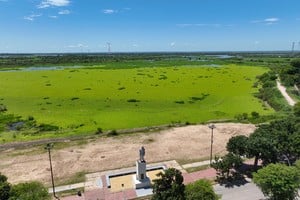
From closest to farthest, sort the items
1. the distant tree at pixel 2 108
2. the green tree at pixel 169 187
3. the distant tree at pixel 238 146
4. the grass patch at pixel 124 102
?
1. the green tree at pixel 169 187
2. the distant tree at pixel 238 146
3. the grass patch at pixel 124 102
4. the distant tree at pixel 2 108

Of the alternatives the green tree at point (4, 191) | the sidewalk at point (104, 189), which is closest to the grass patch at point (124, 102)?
the sidewalk at point (104, 189)

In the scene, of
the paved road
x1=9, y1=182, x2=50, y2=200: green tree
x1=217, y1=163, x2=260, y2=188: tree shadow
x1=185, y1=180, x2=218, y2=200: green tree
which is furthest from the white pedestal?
x1=9, y1=182, x2=50, y2=200: green tree

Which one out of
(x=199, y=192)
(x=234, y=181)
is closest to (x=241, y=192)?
(x=234, y=181)

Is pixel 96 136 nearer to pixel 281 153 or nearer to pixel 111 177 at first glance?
pixel 111 177

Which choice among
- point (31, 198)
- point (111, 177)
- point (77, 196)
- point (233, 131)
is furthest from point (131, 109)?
point (31, 198)

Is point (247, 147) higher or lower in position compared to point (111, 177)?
higher

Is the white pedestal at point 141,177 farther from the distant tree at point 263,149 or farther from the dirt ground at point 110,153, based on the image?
the distant tree at point 263,149
